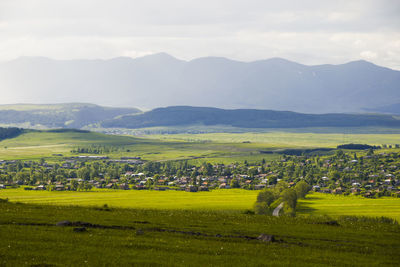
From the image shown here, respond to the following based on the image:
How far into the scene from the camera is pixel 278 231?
42906mm

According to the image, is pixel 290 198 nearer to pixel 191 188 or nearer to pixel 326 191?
pixel 326 191

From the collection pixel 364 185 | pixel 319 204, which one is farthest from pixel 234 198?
pixel 364 185

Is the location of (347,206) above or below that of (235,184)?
above

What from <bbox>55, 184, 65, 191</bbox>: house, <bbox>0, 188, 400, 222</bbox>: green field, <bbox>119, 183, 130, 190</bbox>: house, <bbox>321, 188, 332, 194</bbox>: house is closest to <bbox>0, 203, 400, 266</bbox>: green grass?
<bbox>0, 188, 400, 222</bbox>: green field

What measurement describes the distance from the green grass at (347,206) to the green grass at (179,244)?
48.7m

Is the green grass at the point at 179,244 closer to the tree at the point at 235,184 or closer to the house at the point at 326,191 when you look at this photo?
the house at the point at 326,191

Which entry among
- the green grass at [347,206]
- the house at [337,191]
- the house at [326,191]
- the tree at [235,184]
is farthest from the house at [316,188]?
the tree at [235,184]

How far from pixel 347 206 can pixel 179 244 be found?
83.4 m

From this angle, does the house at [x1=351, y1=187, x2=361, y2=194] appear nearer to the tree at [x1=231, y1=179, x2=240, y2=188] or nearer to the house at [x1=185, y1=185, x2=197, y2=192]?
the tree at [x1=231, y1=179, x2=240, y2=188]

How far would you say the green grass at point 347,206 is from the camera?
308 ft

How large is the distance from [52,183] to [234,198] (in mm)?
62805

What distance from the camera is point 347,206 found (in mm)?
108500

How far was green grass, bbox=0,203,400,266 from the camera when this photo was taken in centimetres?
2833

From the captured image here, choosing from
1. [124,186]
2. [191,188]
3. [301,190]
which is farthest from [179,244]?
[124,186]
